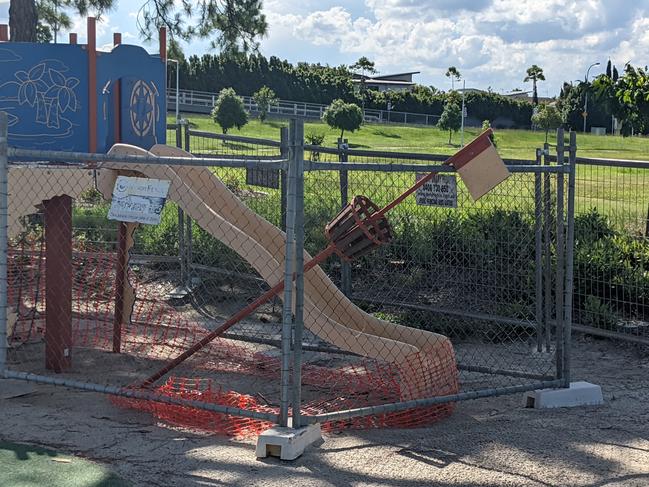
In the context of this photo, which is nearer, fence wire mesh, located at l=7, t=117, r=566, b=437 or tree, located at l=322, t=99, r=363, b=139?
fence wire mesh, located at l=7, t=117, r=566, b=437

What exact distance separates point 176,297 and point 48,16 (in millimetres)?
10857

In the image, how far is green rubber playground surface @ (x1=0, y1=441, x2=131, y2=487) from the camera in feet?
15.7

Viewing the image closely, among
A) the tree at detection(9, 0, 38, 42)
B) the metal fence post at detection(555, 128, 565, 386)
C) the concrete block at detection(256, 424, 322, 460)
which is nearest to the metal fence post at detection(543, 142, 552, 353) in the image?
the metal fence post at detection(555, 128, 565, 386)

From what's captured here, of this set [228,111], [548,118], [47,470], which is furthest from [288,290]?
[548,118]

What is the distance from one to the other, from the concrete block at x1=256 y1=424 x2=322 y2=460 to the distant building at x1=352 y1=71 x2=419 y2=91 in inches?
3093

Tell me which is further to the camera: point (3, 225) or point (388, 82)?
point (388, 82)

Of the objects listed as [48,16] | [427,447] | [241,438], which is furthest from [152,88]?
[48,16]

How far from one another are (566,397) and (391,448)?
156cm

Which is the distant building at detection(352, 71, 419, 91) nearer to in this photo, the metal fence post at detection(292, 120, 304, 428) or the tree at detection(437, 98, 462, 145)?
the tree at detection(437, 98, 462, 145)

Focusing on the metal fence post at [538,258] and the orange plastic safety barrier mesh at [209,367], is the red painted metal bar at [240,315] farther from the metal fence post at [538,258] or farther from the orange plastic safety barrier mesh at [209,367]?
the metal fence post at [538,258]

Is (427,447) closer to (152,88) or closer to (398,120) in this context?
(152,88)

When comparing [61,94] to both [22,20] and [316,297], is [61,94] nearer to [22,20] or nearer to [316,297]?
[316,297]

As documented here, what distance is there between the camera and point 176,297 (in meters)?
9.90

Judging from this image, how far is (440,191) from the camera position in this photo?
686 centimetres
